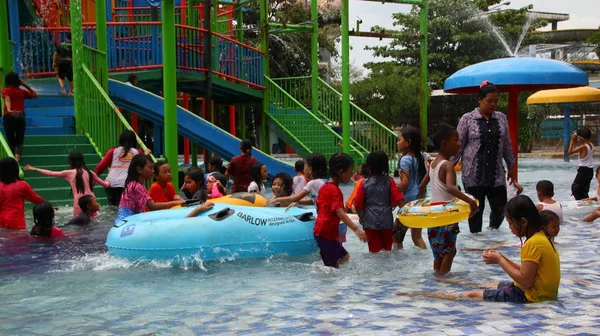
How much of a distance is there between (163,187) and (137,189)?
87 centimetres

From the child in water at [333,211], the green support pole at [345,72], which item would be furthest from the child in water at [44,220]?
the green support pole at [345,72]

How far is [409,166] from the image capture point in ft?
24.9

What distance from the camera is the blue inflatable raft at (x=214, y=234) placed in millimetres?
7242

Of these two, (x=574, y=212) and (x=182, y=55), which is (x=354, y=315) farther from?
(x=182, y=55)

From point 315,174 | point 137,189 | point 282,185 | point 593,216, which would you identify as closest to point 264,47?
point 593,216

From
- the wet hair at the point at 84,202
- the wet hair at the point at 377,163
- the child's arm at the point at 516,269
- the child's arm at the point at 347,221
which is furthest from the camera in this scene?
the wet hair at the point at 84,202

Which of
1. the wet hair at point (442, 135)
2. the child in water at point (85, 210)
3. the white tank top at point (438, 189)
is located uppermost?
the wet hair at point (442, 135)

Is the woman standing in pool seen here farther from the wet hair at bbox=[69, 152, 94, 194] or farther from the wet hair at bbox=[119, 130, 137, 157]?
the wet hair at bbox=[69, 152, 94, 194]

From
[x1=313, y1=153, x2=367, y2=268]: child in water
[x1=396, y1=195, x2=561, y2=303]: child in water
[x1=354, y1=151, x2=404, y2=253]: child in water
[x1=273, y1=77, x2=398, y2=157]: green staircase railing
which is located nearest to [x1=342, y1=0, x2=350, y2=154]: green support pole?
[x1=273, y1=77, x2=398, y2=157]: green staircase railing

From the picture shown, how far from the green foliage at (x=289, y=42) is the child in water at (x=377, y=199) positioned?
26.5 metres

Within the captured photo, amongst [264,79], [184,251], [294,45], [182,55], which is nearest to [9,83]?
[182,55]

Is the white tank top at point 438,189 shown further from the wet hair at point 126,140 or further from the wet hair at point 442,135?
the wet hair at point 126,140

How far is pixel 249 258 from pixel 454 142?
2.34m

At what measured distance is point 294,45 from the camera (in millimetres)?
33969
